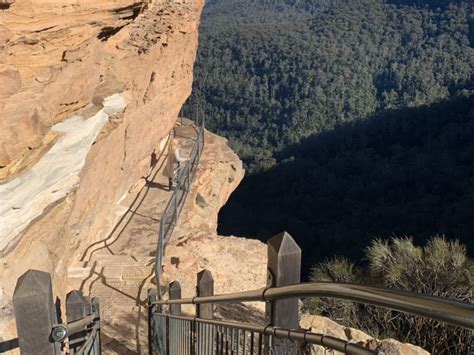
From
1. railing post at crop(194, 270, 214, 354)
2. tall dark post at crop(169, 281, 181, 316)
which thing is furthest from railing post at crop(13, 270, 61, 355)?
tall dark post at crop(169, 281, 181, 316)

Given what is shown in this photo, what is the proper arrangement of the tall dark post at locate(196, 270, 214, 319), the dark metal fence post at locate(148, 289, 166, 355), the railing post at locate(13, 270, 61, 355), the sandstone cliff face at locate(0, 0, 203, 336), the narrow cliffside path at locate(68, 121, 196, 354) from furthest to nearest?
the narrow cliffside path at locate(68, 121, 196, 354) < the dark metal fence post at locate(148, 289, 166, 355) < the sandstone cliff face at locate(0, 0, 203, 336) < the tall dark post at locate(196, 270, 214, 319) < the railing post at locate(13, 270, 61, 355)

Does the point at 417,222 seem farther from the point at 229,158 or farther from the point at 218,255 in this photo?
the point at 218,255

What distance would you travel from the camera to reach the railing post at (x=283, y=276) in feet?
6.29

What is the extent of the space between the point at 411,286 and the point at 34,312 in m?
7.53

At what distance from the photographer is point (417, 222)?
22062 millimetres

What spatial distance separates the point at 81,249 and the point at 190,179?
15.0ft

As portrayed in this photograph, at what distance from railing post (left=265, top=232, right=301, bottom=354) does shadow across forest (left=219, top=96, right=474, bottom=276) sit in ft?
44.9

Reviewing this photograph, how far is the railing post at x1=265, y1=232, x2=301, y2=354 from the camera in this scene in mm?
1918

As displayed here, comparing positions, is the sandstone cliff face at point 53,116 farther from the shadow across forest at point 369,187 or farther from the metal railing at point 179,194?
the shadow across forest at point 369,187

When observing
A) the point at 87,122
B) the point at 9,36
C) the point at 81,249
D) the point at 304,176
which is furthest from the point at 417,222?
the point at 9,36

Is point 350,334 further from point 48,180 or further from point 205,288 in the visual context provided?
point 48,180

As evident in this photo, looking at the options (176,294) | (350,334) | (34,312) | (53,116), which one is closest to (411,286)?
(350,334)

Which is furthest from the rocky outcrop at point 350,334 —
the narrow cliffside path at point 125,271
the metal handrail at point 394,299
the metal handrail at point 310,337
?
the metal handrail at point 394,299

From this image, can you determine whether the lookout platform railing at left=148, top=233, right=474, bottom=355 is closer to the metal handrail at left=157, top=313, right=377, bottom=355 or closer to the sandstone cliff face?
the metal handrail at left=157, top=313, right=377, bottom=355
